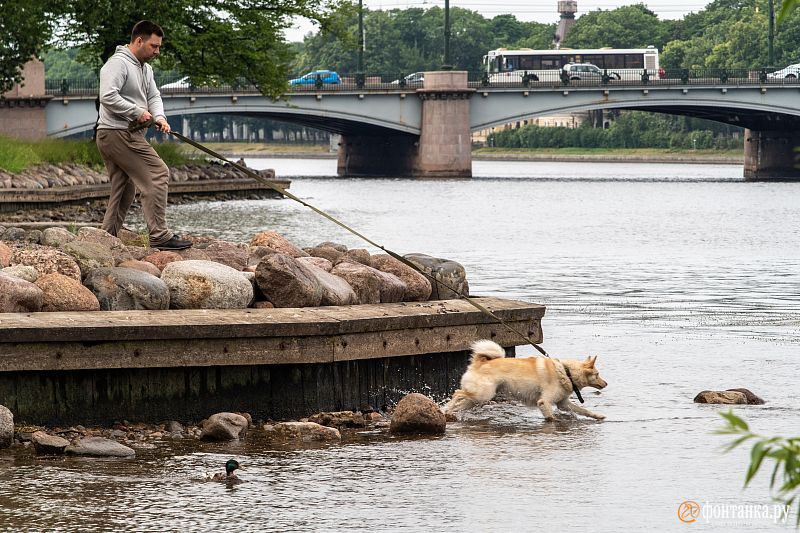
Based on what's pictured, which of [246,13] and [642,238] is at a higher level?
[246,13]

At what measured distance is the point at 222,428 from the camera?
9.18m

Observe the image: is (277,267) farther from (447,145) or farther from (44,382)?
(447,145)

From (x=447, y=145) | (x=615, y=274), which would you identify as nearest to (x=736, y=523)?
(x=615, y=274)

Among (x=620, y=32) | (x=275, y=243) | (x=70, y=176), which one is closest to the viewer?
(x=275, y=243)

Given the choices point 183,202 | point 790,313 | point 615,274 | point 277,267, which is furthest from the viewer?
point 183,202

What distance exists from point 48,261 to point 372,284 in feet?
7.76

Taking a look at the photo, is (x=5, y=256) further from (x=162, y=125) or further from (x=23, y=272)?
(x=162, y=125)

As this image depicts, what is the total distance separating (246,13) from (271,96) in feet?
11.8

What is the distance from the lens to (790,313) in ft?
57.6

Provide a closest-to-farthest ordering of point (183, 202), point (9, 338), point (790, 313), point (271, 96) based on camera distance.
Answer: point (9, 338)
point (790, 313)
point (183, 202)
point (271, 96)

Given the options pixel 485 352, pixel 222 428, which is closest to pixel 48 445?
pixel 222 428

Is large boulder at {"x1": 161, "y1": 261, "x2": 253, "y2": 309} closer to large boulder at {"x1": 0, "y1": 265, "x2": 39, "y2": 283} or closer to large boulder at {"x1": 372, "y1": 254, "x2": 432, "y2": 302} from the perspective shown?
large boulder at {"x1": 0, "y1": 265, "x2": 39, "y2": 283}

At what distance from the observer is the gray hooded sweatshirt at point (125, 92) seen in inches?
437

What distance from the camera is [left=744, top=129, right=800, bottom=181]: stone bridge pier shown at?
2980 inches
